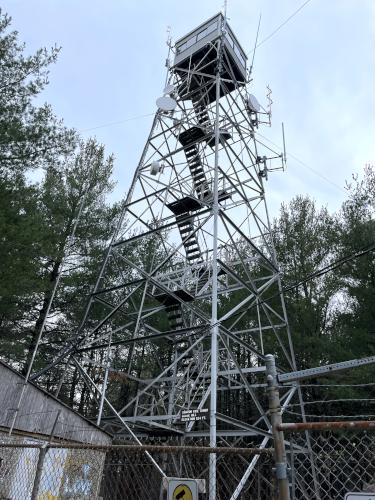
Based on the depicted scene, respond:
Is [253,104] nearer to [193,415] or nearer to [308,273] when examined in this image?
[308,273]

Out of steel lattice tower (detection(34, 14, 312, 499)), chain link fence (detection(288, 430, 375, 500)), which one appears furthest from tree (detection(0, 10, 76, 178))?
chain link fence (detection(288, 430, 375, 500))

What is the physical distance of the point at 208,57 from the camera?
15.5 m

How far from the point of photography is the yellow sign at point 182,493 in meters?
3.07

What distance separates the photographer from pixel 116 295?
64.8 feet

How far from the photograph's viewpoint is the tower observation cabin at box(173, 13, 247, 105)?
14.9 meters

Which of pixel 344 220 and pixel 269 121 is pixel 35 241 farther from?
pixel 344 220

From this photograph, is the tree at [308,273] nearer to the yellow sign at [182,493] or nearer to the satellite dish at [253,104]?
the satellite dish at [253,104]

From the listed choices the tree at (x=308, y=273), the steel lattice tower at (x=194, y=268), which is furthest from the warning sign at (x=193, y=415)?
the tree at (x=308, y=273)

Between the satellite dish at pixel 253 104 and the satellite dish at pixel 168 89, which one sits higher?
the satellite dish at pixel 253 104

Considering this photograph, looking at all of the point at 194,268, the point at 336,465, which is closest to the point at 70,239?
the point at 194,268

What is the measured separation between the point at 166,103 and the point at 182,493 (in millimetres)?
12836

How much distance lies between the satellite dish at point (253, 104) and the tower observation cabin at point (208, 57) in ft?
2.53

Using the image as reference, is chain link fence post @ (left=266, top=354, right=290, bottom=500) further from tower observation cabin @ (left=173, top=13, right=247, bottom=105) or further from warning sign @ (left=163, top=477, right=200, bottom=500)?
tower observation cabin @ (left=173, top=13, right=247, bottom=105)

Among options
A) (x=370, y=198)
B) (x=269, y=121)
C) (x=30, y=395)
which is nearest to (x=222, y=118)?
(x=269, y=121)
